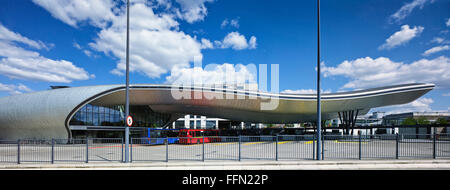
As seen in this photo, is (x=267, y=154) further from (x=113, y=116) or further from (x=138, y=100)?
(x=113, y=116)

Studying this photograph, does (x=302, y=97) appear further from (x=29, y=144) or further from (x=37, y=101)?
(x=37, y=101)

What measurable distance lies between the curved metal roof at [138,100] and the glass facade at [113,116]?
1277 mm

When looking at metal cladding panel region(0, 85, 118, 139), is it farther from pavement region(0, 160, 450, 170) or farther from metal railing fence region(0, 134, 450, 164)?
pavement region(0, 160, 450, 170)

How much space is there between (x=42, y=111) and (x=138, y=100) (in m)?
12.7

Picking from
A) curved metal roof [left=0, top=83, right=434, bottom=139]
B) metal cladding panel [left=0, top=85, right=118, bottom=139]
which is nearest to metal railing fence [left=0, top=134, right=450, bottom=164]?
curved metal roof [left=0, top=83, right=434, bottom=139]

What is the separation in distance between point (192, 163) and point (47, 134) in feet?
108

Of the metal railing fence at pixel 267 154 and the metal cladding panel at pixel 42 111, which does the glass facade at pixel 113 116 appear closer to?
the metal cladding panel at pixel 42 111

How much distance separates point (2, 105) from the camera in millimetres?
36406

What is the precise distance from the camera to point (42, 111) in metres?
33.5

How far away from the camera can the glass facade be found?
116 ft

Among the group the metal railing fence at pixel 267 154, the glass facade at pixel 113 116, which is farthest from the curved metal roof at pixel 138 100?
the metal railing fence at pixel 267 154

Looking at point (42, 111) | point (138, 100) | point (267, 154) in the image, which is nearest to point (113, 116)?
point (138, 100)

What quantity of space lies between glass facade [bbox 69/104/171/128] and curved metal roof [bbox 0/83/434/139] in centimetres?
128

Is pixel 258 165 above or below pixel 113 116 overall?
below
